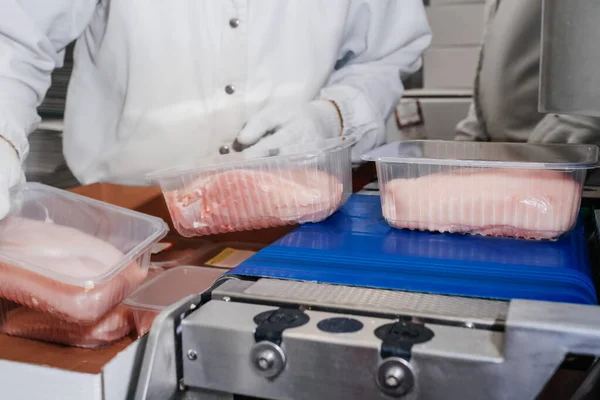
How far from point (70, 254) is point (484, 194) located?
0.58m

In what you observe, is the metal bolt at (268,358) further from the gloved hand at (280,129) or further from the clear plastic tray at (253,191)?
the gloved hand at (280,129)

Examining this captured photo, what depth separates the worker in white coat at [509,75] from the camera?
183 cm

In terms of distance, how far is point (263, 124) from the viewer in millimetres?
1241

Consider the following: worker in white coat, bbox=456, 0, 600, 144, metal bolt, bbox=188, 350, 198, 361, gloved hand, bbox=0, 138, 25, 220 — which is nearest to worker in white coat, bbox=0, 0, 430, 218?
gloved hand, bbox=0, 138, 25, 220

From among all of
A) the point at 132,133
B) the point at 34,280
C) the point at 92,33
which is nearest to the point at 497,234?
the point at 34,280

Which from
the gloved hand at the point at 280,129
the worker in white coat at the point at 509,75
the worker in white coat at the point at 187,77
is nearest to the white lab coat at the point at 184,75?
the worker in white coat at the point at 187,77

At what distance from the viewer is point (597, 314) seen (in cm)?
58

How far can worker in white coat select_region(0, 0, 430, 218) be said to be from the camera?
143 cm

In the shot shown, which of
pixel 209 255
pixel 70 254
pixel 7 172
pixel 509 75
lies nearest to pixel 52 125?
pixel 7 172

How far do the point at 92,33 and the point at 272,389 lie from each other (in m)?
1.20

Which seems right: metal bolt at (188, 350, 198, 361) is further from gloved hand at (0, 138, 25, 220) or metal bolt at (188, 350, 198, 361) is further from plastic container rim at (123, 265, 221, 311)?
gloved hand at (0, 138, 25, 220)

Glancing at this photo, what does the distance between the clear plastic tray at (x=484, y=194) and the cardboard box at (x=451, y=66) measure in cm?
182

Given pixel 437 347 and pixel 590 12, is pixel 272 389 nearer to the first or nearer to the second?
pixel 437 347

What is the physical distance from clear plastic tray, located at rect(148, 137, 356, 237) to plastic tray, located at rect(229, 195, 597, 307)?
44 mm
